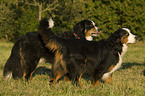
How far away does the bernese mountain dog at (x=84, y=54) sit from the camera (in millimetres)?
4254

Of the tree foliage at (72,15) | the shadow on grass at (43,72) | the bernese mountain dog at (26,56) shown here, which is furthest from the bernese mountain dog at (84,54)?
the tree foliage at (72,15)

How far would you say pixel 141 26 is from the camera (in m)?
18.7

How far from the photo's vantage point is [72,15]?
17.5 meters

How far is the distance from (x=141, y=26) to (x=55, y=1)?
8.70 metres

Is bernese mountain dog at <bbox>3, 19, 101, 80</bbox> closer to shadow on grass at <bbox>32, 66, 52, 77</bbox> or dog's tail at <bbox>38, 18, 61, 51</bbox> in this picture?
dog's tail at <bbox>38, 18, 61, 51</bbox>

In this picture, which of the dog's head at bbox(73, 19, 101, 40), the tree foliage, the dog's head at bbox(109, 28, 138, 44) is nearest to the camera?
the dog's head at bbox(109, 28, 138, 44)

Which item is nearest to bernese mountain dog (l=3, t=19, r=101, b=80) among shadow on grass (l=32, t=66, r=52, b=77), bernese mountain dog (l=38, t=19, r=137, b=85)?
bernese mountain dog (l=38, t=19, r=137, b=85)

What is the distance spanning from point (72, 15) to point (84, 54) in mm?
13334

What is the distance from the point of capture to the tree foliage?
56.0 feet

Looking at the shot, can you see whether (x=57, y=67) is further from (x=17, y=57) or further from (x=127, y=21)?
(x=127, y=21)

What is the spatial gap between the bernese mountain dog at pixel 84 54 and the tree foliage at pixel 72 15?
11995 millimetres

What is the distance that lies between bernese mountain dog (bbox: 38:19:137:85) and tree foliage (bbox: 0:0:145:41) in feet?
39.4

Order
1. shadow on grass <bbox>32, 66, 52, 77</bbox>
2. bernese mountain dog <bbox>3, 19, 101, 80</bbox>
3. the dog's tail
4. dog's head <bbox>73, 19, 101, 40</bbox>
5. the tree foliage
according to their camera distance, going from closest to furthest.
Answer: the dog's tail, bernese mountain dog <bbox>3, 19, 101, 80</bbox>, dog's head <bbox>73, 19, 101, 40</bbox>, shadow on grass <bbox>32, 66, 52, 77</bbox>, the tree foliage

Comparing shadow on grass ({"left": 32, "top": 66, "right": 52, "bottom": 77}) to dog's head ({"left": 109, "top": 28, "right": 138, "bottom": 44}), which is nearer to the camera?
dog's head ({"left": 109, "top": 28, "right": 138, "bottom": 44})
